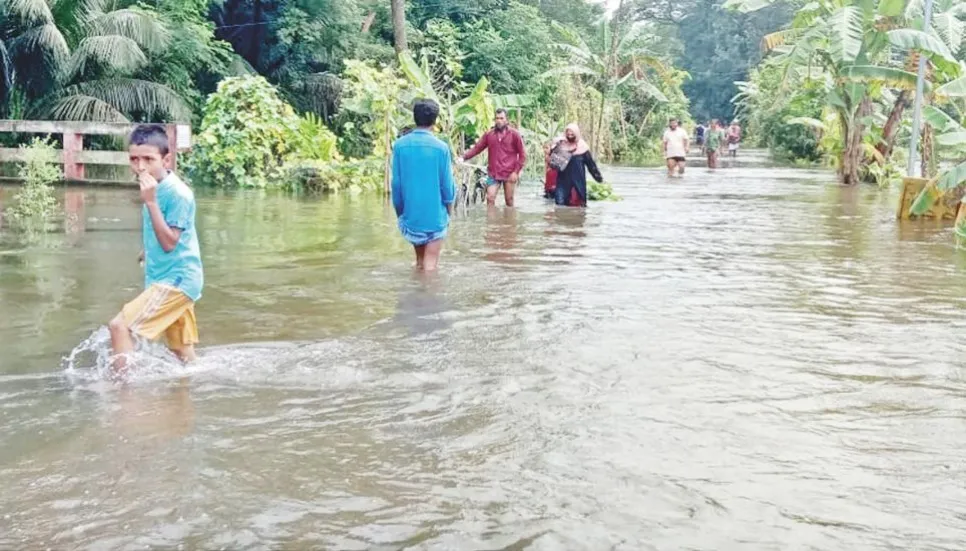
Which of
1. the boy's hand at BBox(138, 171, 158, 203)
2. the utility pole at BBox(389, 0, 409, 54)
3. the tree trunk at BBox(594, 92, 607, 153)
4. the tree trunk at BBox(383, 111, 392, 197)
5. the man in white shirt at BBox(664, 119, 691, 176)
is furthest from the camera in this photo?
the tree trunk at BBox(594, 92, 607, 153)

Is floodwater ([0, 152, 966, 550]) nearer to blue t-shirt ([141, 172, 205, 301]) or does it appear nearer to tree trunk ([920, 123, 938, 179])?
blue t-shirt ([141, 172, 205, 301])

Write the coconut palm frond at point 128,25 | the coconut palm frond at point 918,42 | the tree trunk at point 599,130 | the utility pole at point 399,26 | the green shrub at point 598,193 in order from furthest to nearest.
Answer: the tree trunk at point 599,130 → the utility pole at point 399,26 → the coconut palm frond at point 128,25 → the green shrub at point 598,193 → the coconut palm frond at point 918,42

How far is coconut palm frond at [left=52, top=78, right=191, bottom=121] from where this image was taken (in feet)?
70.3

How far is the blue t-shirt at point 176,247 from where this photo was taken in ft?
18.2

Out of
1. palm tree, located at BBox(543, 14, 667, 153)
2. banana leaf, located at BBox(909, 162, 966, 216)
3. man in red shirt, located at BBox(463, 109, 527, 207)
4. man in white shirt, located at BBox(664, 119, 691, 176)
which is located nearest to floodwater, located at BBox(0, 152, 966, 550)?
banana leaf, located at BBox(909, 162, 966, 216)

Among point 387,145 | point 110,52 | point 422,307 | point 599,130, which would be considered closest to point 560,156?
point 387,145

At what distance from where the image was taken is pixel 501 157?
655 inches

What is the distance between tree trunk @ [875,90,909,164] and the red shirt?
35.7ft

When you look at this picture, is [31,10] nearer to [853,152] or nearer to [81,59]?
[81,59]

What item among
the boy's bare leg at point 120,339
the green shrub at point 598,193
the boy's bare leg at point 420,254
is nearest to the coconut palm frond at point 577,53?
the green shrub at point 598,193

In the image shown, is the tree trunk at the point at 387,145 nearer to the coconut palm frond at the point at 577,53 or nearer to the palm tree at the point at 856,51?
the palm tree at the point at 856,51

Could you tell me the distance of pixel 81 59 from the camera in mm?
20859

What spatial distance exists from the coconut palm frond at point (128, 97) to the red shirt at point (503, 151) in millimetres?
8798

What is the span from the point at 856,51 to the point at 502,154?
21.3ft
